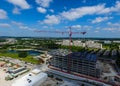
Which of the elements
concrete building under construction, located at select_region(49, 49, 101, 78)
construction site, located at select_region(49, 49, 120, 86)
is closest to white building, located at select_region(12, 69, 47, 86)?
construction site, located at select_region(49, 49, 120, 86)

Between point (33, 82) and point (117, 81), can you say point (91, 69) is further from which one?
point (33, 82)

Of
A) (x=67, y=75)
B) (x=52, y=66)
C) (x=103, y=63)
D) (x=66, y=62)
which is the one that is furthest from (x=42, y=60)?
(x=103, y=63)

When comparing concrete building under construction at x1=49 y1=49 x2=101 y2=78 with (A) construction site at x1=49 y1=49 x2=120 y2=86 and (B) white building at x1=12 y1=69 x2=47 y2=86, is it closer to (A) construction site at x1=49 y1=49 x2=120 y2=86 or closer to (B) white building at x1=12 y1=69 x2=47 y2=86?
(A) construction site at x1=49 y1=49 x2=120 y2=86

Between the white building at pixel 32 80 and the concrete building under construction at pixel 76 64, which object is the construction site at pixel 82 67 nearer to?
the concrete building under construction at pixel 76 64

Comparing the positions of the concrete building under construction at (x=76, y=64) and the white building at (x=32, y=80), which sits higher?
the concrete building under construction at (x=76, y=64)

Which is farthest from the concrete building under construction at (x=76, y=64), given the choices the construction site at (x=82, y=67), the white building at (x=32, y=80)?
the white building at (x=32, y=80)

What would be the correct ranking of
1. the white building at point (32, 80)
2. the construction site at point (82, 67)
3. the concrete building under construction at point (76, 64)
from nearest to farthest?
the white building at point (32, 80) → the construction site at point (82, 67) → the concrete building under construction at point (76, 64)

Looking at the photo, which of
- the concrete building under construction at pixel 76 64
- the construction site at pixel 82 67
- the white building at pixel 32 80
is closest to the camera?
the white building at pixel 32 80

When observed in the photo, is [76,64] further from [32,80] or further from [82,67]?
[32,80]

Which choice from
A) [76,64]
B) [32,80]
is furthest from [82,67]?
[32,80]
